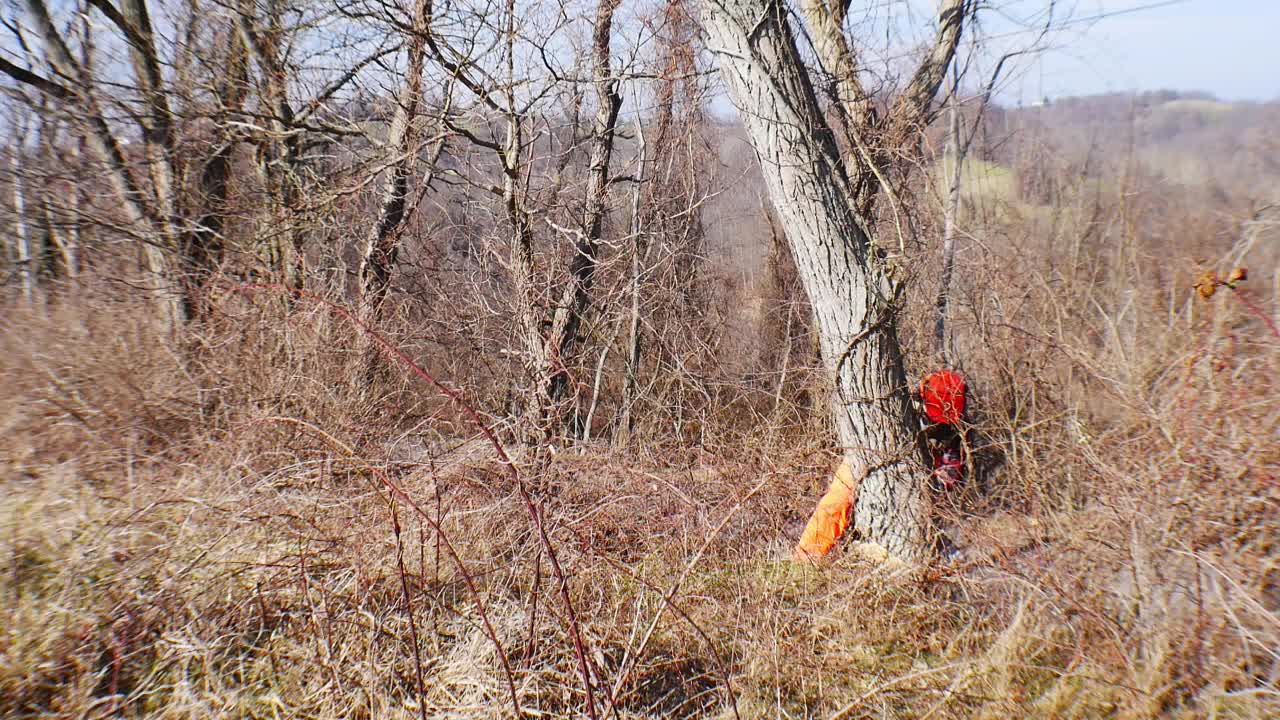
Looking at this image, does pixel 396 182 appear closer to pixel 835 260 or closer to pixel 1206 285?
pixel 835 260

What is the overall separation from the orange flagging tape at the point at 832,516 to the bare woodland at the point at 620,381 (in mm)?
96

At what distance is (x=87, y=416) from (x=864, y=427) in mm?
6014

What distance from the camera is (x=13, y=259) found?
24.7 feet

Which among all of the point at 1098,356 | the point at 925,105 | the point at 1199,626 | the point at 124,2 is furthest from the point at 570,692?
the point at 124,2

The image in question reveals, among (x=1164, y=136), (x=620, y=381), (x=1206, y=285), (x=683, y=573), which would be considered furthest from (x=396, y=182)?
(x=1164, y=136)

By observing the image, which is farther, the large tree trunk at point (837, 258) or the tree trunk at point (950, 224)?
the tree trunk at point (950, 224)

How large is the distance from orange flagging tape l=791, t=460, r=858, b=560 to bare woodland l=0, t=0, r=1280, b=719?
0.10 metres

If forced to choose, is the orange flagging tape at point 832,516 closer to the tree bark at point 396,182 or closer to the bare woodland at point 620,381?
the bare woodland at point 620,381

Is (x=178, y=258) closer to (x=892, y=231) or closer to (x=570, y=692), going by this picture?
(x=570, y=692)

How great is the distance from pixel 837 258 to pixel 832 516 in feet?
5.81

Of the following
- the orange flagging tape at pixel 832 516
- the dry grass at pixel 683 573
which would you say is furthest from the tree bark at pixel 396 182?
the orange flagging tape at pixel 832 516

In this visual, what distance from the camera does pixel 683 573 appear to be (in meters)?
3.25

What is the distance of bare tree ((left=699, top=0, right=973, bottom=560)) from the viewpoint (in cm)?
501

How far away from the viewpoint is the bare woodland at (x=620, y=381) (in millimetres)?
3400
